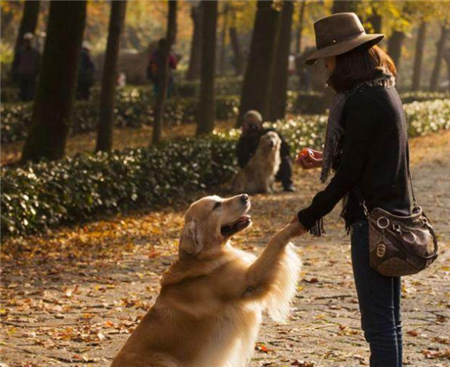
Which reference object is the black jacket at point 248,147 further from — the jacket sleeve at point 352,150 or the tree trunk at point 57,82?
the jacket sleeve at point 352,150

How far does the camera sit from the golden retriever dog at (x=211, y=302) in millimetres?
5668

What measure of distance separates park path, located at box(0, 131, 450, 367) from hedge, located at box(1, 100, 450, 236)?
0.34 m

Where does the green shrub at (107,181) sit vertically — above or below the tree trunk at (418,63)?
below

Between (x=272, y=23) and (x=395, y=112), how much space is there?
58.6 ft

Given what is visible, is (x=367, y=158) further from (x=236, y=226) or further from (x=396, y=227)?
(x=236, y=226)

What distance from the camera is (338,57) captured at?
5094 mm

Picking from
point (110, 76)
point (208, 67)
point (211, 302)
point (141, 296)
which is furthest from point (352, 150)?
point (208, 67)

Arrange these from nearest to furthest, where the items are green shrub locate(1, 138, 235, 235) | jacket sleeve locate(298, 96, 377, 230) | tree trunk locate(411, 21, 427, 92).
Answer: jacket sleeve locate(298, 96, 377, 230)
green shrub locate(1, 138, 235, 235)
tree trunk locate(411, 21, 427, 92)

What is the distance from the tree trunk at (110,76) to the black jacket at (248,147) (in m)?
2.67

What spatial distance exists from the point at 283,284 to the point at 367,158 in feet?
Result: 3.64

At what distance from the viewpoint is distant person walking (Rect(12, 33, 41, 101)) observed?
1066 inches

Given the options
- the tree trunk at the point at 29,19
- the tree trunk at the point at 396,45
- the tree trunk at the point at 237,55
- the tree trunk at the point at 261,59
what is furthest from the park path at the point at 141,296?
the tree trunk at the point at 237,55

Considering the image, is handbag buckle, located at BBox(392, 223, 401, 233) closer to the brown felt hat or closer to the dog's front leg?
the dog's front leg

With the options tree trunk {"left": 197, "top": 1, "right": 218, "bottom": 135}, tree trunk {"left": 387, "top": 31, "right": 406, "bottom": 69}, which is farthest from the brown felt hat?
tree trunk {"left": 387, "top": 31, "right": 406, "bottom": 69}
